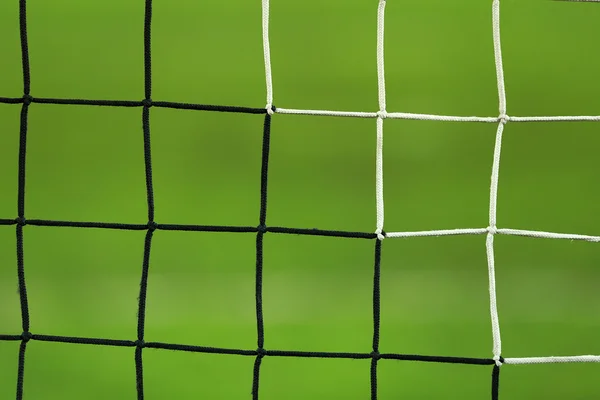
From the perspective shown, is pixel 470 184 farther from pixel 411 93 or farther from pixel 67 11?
pixel 67 11

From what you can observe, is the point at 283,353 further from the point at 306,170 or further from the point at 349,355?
the point at 306,170

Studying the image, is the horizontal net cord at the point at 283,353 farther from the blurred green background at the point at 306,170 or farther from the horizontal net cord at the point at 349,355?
the blurred green background at the point at 306,170

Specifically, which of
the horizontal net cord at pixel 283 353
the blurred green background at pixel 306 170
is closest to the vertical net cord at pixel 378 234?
the horizontal net cord at pixel 283 353

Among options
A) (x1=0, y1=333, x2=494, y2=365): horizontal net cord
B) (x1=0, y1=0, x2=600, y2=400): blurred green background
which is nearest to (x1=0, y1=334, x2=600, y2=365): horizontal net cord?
(x1=0, y1=333, x2=494, y2=365): horizontal net cord

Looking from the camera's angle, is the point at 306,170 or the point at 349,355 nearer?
the point at 349,355

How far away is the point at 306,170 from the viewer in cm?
219

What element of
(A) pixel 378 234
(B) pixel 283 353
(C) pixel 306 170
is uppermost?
(C) pixel 306 170

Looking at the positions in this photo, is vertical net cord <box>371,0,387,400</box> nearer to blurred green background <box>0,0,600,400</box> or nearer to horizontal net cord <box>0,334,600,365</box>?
horizontal net cord <box>0,334,600,365</box>

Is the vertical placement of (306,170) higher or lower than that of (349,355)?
higher

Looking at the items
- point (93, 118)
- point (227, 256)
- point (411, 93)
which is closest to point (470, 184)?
point (411, 93)

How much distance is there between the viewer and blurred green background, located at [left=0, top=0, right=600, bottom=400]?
1.96 meters

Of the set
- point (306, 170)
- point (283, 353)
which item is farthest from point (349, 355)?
point (306, 170)

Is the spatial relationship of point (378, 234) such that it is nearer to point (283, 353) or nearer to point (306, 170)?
point (283, 353)

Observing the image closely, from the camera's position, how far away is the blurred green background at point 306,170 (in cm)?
196
